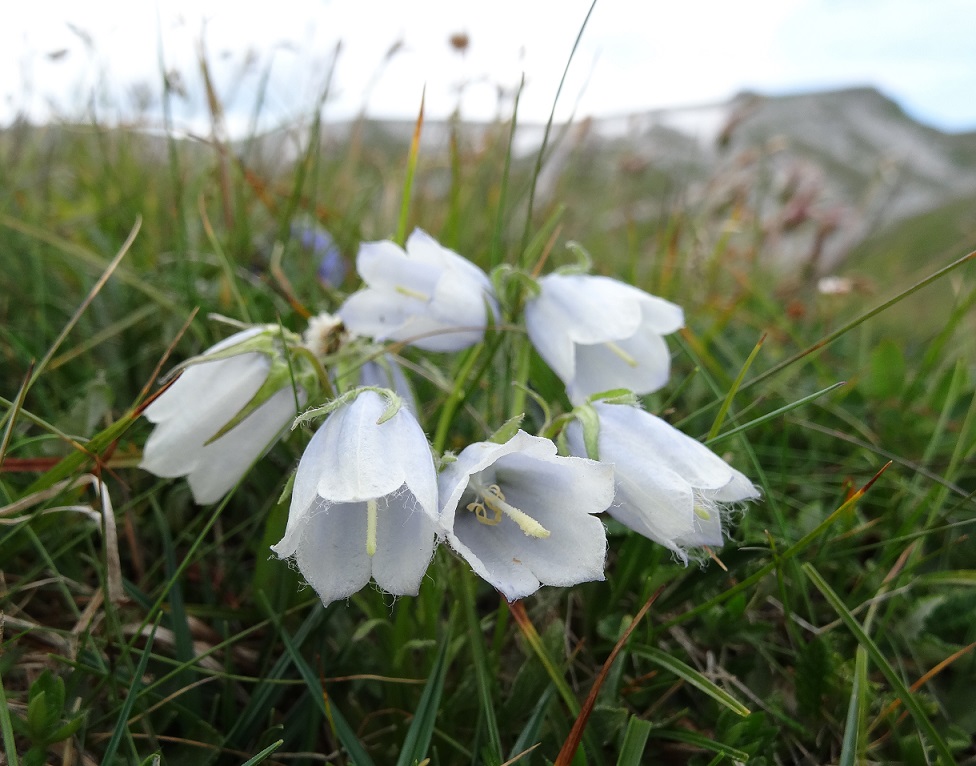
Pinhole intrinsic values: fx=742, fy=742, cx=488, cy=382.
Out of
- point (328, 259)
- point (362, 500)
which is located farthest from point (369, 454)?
point (328, 259)

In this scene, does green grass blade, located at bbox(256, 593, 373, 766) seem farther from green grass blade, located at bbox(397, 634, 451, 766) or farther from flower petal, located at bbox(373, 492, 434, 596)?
flower petal, located at bbox(373, 492, 434, 596)

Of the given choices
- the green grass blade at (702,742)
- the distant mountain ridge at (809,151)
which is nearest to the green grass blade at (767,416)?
the green grass blade at (702,742)

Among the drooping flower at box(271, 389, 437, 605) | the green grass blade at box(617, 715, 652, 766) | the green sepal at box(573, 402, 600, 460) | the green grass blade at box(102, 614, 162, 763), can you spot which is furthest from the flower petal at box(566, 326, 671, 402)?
the green grass blade at box(102, 614, 162, 763)

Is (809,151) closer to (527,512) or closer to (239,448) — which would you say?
(527,512)

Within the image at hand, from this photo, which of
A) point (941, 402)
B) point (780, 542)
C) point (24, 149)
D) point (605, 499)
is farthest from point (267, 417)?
point (24, 149)

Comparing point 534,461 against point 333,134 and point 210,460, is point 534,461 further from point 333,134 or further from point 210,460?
point 333,134
